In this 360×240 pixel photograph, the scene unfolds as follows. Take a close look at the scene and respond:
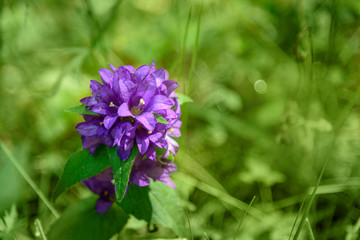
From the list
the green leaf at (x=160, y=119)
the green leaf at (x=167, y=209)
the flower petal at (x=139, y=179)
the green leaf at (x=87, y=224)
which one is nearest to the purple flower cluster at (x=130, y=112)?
the green leaf at (x=160, y=119)

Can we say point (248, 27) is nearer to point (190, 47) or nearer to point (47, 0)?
point (190, 47)

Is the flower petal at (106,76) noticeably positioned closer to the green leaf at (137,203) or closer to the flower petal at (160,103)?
the flower petal at (160,103)

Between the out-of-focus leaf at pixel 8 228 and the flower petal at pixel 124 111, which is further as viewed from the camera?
the out-of-focus leaf at pixel 8 228

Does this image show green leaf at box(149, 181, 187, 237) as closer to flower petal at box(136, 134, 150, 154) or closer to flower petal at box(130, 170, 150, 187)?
flower petal at box(130, 170, 150, 187)

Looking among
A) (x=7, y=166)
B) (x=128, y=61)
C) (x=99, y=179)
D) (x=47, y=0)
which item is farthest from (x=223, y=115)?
(x=47, y=0)

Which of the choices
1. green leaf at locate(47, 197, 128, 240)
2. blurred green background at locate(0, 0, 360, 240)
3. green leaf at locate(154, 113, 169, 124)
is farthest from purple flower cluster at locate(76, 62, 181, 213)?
blurred green background at locate(0, 0, 360, 240)
